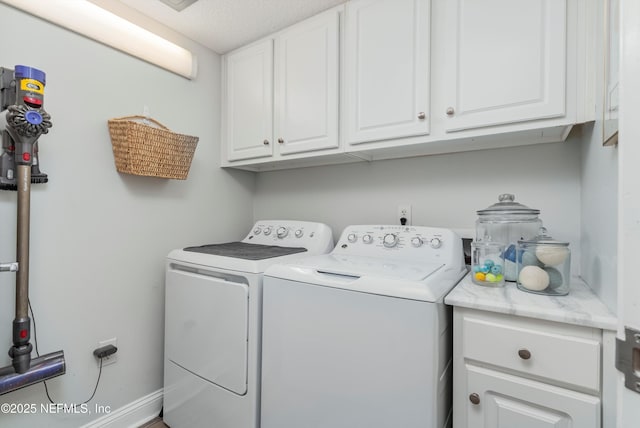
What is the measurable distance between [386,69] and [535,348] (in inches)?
50.1

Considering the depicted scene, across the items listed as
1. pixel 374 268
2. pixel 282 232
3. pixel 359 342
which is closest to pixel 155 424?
pixel 282 232

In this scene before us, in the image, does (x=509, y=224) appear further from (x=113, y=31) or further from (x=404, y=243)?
(x=113, y=31)

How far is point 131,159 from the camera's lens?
1.51 metres

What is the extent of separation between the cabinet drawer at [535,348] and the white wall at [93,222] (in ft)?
4.17

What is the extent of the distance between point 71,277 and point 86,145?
65 centimetres

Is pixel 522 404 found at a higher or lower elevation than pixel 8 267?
lower

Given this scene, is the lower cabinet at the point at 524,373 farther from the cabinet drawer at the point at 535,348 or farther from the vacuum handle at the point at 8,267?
the vacuum handle at the point at 8,267

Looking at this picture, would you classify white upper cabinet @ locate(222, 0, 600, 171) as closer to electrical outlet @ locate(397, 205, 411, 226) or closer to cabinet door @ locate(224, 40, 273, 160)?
cabinet door @ locate(224, 40, 273, 160)

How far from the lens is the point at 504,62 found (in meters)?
1.18

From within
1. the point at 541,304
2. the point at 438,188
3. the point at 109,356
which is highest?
the point at 438,188

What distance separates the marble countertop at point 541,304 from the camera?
83 cm

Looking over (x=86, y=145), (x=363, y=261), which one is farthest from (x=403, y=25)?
(x=86, y=145)

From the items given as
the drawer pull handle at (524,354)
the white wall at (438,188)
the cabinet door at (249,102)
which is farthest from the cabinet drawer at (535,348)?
the cabinet door at (249,102)

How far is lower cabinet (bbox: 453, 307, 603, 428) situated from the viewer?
0.83 meters
